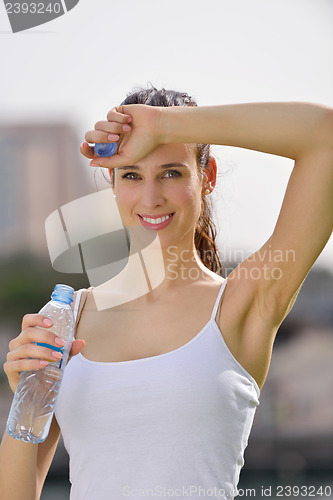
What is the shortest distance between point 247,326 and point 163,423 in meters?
0.26

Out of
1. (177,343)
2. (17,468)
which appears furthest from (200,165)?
(17,468)

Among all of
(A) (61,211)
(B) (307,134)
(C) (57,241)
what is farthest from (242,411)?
(A) (61,211)

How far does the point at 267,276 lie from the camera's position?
1.38 metres

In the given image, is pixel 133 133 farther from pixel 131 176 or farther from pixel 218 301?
pixel 218 301

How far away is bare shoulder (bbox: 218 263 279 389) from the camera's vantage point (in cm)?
141

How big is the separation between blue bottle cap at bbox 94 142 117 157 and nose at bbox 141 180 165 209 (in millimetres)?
176

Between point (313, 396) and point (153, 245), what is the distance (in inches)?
1125

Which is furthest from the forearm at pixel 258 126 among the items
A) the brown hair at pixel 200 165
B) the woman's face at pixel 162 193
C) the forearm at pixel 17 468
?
the forearm at pixel 17 468

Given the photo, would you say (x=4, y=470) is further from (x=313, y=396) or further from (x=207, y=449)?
(x=313, y=396)

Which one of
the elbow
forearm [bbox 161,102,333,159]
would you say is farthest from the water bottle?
the elbow

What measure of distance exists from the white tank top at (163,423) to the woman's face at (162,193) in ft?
0.81

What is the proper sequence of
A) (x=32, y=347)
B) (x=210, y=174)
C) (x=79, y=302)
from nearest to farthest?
(x=32, y=347) → (x=79, y=302) → (x=210, y=174)

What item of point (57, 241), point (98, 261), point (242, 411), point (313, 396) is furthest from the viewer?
point (313, 396)

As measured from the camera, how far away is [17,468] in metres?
1.43
